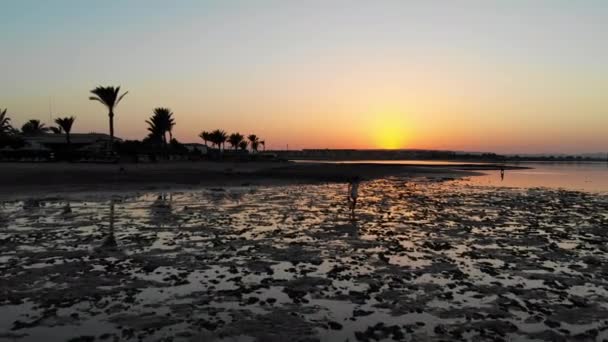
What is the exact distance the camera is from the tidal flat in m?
7.46

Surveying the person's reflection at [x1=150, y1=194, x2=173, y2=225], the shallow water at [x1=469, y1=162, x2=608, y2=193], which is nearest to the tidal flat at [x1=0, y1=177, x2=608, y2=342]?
the person's reflection at [x1=150, y1=194, x2=173, y2=225]

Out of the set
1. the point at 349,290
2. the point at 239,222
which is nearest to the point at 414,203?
the point at 239,222

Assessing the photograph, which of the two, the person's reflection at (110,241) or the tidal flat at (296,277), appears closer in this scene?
the tidal flat at (296,277)

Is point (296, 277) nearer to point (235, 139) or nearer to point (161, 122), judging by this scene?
point (161, 122)

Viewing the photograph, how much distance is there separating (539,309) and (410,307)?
2470 mm

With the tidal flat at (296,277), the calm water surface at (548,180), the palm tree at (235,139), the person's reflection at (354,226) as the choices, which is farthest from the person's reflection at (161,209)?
the palm tree at (235,139)

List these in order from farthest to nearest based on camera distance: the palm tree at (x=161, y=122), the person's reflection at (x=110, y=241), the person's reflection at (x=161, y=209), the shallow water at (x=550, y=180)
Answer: the palm tree at (x=161, y=122) < the shallow water at (x=550, y=180) < the person's reflection at (x=161, y=209) < the person's reflection at (x=110, y=241)

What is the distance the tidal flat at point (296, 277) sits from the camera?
7457 millimetres

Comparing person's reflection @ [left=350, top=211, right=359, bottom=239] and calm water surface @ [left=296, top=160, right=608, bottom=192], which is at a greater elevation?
person's reflection @ [left=350, top=211, right=359, bottom=239]

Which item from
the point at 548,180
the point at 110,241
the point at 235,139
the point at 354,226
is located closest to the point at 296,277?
the point at 110,241

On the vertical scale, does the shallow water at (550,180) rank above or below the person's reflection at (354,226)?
below

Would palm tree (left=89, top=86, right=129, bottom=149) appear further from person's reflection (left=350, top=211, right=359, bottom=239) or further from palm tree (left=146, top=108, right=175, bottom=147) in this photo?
person's reflection (left=350, top=211, right=359, bottom=239)

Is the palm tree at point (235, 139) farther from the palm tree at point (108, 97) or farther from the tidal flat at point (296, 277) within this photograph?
the tidal flat at point (296, 277)

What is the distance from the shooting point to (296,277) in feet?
34.6
